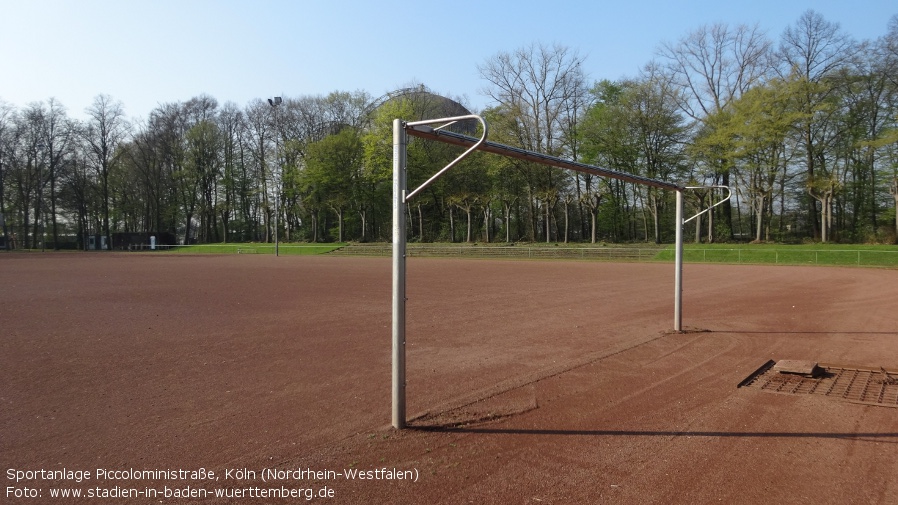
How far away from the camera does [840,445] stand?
473cm

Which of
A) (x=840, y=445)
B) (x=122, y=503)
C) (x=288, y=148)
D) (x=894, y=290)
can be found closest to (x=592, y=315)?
(x=840, y=445)

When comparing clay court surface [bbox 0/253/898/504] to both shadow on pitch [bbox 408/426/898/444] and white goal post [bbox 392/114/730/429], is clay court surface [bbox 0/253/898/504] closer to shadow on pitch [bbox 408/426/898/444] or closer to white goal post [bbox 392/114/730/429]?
shadow on pitch [bbox 408/426/898/444]

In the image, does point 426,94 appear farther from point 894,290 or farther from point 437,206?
point 894,290

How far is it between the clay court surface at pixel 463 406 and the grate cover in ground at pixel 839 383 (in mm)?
197

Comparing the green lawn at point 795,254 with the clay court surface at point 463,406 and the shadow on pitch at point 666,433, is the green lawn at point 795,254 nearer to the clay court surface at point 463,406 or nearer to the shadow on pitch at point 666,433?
the clay court surface at point 463,406

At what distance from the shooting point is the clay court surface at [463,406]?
4.07m

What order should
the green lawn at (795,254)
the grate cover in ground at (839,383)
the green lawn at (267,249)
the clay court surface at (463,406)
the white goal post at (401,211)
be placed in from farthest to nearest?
the green lawn at (267,249) → the green lawn at (795,254) → the grate cover in ground at (839,383) → the white goal post at (401,211) → the clay court surface at (463,406)

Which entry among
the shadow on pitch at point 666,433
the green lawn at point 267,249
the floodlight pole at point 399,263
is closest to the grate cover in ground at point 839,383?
the shadow on pitch at point 666,433

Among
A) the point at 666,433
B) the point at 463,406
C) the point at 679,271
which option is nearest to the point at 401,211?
the point at 463,406

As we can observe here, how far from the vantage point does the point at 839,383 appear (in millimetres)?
6742

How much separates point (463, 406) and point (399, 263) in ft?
6.28

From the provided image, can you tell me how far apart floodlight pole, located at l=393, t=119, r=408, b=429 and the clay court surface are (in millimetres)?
356

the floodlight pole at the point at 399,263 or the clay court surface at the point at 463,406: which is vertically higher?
the floodlight pole at the point at 399,263

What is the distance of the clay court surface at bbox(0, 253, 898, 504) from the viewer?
4.07 meters
